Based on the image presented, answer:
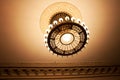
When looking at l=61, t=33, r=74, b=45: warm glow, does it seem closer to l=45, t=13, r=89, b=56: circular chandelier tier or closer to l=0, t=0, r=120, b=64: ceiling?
l=45, t=13, r=89, b=56: circular chandelier tier

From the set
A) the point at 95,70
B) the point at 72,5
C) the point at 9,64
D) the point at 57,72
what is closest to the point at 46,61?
the point at 57,72

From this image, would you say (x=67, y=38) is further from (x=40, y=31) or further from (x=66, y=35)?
(x=40, y=31)

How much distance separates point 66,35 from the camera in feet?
8.14

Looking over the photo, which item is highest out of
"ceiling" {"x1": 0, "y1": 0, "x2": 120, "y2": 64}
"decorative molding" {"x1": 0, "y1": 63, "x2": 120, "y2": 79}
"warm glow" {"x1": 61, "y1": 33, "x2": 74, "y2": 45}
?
"ceiling" {"x1": 0, "y1": 0, "x2": 120, "y2": 64}

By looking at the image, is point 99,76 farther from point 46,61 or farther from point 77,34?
point 77,34

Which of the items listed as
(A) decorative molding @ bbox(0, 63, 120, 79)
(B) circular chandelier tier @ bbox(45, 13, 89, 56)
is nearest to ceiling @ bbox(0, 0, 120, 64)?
(A) decorative molding @ bbox(0, 63, 120, 79)

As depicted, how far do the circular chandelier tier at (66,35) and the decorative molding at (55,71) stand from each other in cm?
121

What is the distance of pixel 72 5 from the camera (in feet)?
9.73

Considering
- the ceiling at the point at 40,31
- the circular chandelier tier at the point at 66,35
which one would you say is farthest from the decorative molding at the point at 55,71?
the circular chandelier tier at the point at 66,35

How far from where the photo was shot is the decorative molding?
3.70 meters

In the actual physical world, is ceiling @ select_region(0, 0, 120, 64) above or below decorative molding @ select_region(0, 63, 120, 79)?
above

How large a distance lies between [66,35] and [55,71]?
146 centimetres

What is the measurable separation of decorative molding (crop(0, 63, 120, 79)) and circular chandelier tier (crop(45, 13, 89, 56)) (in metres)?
1.21

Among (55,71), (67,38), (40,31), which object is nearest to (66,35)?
(67,38)
